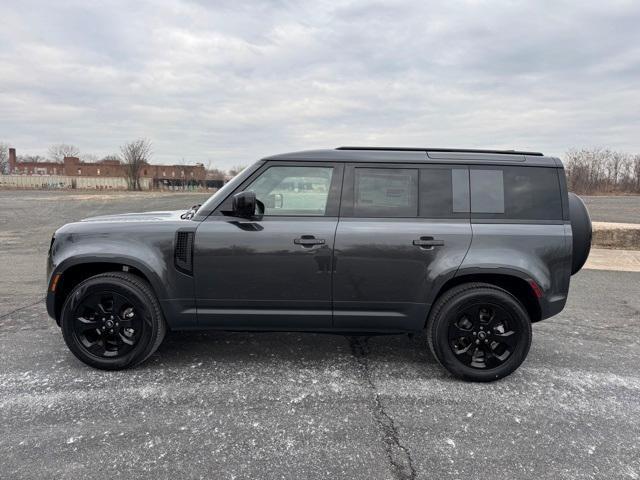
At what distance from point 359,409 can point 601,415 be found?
172 cm

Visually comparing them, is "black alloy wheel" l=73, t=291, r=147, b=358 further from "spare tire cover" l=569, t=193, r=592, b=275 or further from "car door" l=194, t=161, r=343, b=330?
"spare tire cover" l=569, t=193, r=592, b=275

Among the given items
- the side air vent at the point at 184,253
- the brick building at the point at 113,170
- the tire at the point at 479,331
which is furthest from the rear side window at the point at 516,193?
the brick building at the point at 113,170

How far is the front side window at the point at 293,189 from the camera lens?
356 centimetres

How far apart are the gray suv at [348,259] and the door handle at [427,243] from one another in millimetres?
11

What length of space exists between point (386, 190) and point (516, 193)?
108 cm

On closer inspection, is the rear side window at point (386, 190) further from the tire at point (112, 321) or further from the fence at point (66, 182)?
the fence at point (66, 182)

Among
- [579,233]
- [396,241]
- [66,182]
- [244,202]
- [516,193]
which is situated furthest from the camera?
[66,182]

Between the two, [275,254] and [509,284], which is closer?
[275,254]

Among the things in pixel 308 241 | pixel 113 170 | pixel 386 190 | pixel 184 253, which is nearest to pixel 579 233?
pixel 386 190

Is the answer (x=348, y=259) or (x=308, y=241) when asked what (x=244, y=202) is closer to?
(x=308, y=241)

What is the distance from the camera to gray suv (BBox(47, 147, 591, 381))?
135 inches

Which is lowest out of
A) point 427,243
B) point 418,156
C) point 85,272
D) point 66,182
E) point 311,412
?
point 311,412

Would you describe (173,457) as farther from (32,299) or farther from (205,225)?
(32,299)

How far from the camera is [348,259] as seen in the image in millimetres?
3436
